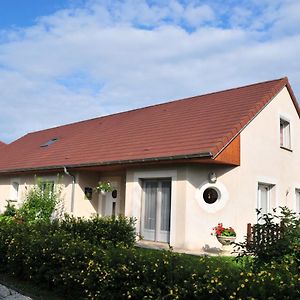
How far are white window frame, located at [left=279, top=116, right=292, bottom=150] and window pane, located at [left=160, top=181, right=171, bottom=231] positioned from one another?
17.8ft

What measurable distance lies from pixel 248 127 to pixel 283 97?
3.33 metres

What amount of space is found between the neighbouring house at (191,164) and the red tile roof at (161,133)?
0.18 feet

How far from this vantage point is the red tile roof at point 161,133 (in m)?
12.3

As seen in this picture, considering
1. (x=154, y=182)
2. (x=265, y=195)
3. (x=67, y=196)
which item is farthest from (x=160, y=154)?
(x=67, y=196)

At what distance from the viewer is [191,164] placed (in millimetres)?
12094

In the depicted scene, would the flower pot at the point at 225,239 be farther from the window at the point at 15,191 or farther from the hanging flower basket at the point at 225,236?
the window at the point at 15,191

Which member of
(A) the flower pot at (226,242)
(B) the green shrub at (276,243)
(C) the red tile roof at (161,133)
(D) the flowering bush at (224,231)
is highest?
(C) the red tile roof at (161,133)

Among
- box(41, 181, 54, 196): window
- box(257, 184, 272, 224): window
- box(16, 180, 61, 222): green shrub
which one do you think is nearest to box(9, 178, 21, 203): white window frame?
box(41, 181, 54, 196): window

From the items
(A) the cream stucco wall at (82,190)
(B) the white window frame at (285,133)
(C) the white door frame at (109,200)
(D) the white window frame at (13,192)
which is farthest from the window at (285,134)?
(D) the white window frame at (13,192)

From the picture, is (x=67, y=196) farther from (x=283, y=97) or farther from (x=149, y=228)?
(x=283, y=97)

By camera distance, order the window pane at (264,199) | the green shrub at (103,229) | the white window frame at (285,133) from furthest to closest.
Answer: the white window frame at (285,133) → the window pane at (264,199) → the green shrub at (103,229)

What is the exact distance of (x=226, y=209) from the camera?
12289 mm

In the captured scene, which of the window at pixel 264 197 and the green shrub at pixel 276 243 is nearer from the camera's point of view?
the green shrub at pixel 276 243

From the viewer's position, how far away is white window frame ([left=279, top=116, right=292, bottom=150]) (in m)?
15.5
